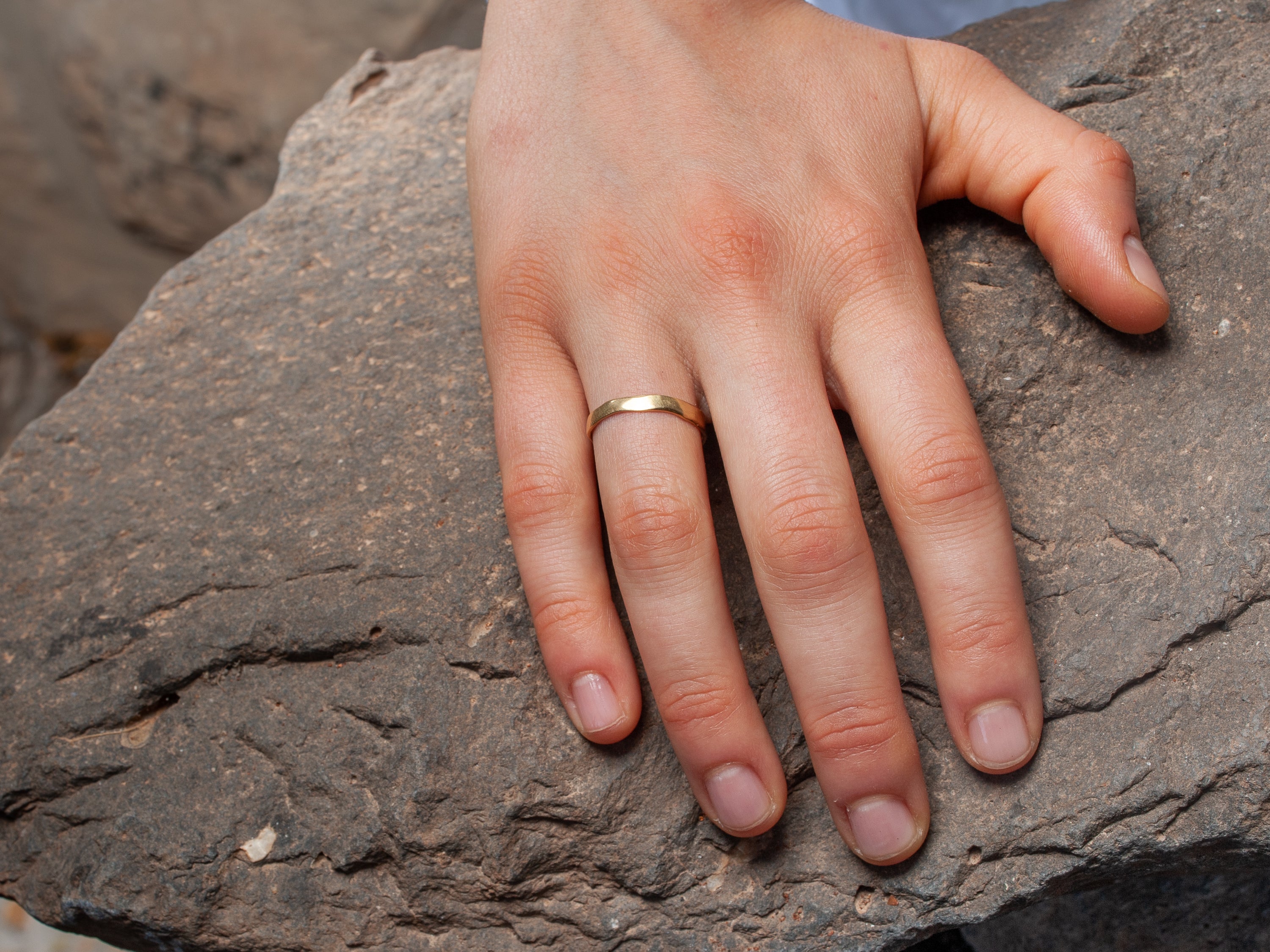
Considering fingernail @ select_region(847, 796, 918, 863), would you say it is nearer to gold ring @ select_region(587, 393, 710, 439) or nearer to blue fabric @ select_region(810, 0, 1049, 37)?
gold ring @ select_region(587, 393, 710, 439)

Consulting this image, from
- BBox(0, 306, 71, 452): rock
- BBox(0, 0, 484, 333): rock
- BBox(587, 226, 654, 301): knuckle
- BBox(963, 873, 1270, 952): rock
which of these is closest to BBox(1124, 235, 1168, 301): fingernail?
BBox(587, 226, 654, 301): knuckle

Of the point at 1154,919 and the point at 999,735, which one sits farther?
the point at 1154,919

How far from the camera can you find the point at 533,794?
0.84m

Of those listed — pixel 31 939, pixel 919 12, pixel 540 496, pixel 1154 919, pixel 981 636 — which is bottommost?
pixel 31 939

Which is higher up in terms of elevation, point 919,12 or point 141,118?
point 919,12

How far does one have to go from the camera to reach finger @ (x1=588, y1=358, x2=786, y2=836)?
797 mm

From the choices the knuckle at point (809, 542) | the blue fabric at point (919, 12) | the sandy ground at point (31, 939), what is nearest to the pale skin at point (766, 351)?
the knuckle at point (809, 542)

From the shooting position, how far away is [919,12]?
4.51 feet

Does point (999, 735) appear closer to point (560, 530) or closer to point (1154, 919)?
point (560, 530)

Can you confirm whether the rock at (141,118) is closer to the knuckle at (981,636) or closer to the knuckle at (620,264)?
the knuckle at (620,264)

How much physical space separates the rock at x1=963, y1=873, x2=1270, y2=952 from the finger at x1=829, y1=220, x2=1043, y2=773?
1.39 feet

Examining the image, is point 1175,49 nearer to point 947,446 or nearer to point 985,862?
point 947,446

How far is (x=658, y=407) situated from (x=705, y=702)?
0.80 ft

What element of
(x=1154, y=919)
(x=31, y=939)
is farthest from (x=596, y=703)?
(x=31, y=939)
